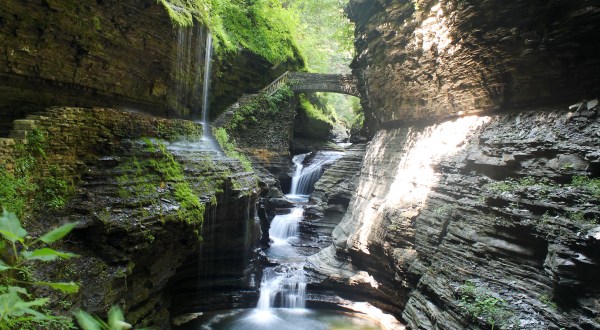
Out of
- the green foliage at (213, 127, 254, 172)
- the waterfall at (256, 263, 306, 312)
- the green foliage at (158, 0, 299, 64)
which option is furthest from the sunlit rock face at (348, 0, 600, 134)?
the green foliage at (158, 0, 299, 64)

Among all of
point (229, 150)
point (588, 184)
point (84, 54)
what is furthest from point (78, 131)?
point (588, 184)

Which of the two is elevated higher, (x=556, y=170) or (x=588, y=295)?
(x=556, y=170)

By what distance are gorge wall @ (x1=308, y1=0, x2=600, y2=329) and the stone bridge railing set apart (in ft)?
29.5

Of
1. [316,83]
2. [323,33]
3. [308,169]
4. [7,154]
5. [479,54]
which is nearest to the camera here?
[7,154]

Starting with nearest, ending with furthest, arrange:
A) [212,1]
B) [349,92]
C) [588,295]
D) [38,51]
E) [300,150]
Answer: [588,295] < [38,51] < [212,1] < [349,92] < [300,150]

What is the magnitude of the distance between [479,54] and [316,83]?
561 inches

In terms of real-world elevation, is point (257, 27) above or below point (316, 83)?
above

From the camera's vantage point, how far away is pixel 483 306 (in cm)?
579

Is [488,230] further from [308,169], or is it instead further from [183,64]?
[308,169]

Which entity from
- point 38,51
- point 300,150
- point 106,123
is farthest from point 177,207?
point 300,150

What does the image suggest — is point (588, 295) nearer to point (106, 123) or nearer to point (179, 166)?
point (179, 166)

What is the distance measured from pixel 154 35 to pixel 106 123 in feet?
12.0

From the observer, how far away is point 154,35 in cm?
929

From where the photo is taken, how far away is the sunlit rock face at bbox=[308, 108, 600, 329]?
5.15 meters
